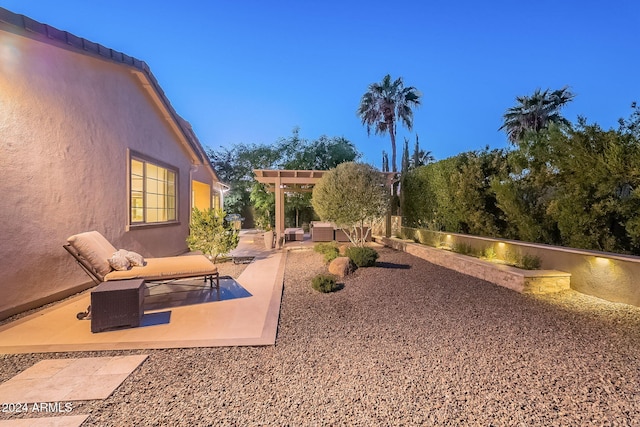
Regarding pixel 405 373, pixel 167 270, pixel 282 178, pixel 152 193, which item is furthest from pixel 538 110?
pixel 167 270

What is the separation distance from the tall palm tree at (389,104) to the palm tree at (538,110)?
631 centimetres

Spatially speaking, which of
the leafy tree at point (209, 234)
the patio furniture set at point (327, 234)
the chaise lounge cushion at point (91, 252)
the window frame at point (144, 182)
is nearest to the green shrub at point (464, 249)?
the patio furniture set at point (327, 234)

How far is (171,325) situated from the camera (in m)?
4.06

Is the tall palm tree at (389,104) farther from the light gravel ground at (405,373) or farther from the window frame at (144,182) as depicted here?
the light gravel ground at (405,373)

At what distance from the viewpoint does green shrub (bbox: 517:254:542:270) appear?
20.1 ft

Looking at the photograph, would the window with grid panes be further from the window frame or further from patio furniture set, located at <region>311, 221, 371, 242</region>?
patio furniture set, located at <region>311, 221, 371, 242</region>

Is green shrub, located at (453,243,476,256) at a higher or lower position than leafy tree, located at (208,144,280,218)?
lower

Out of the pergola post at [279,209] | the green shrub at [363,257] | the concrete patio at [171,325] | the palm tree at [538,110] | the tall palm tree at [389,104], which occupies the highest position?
the tall palm tree at [389,104]

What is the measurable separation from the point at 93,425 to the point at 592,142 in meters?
7.56

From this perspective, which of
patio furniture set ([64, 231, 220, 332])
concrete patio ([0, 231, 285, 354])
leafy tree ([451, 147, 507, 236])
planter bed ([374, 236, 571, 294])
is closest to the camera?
concrete patio ([0, 231, 285, 354])

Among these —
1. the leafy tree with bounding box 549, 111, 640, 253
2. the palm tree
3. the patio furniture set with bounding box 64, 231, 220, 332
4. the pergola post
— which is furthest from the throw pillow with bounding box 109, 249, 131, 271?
the palm tree

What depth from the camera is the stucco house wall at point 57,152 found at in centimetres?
431

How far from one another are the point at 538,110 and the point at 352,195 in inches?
582

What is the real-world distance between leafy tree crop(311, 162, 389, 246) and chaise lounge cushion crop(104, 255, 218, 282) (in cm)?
467
